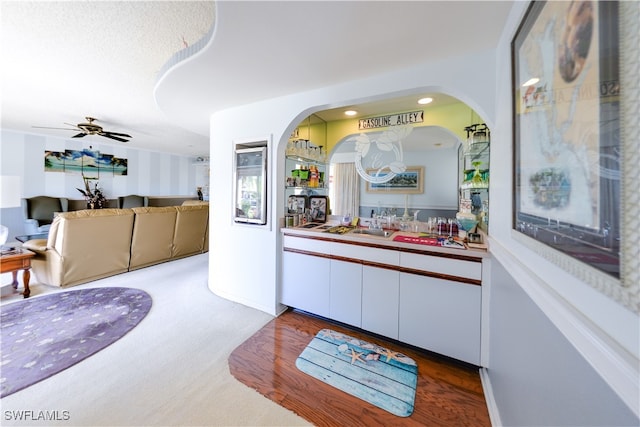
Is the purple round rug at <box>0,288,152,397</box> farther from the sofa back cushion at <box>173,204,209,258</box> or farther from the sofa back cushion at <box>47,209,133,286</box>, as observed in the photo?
the sofa back cushion at <box>173,204,209,258</box>

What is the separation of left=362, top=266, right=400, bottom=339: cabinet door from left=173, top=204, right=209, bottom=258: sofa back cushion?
370 cm

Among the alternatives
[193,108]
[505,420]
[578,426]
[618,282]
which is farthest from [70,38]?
[505,420]

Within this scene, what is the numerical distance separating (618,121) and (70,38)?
133 inches

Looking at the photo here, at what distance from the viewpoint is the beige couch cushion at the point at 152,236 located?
3.65 metres

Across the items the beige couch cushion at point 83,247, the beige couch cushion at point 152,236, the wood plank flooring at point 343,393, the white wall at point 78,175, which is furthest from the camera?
the white wall at point 78,175

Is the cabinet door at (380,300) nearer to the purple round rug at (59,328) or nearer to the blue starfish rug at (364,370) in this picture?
the blue starfish rug at (364,370)

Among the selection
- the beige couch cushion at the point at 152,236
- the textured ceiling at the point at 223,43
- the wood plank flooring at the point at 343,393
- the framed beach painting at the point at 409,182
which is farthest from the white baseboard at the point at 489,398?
the beige couch cushion at the point at 152,236

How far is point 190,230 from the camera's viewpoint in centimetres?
447

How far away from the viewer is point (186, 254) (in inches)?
179

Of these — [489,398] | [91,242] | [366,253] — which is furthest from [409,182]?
[91,242]

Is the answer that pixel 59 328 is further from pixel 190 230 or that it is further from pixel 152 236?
pixel 190 230

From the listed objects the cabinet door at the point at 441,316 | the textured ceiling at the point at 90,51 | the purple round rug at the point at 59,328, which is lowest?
the purple round rug at the point at 59,328

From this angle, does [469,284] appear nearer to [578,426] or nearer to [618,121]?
[578,426]

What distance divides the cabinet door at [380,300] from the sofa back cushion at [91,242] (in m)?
3.71
